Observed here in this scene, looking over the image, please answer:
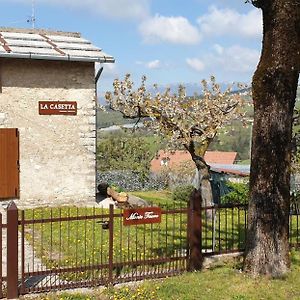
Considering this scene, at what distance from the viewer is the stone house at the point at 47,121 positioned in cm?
1394

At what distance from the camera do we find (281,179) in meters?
7.92

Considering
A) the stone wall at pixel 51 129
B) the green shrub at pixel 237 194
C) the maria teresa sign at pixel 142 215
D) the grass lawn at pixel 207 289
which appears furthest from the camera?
the green shrub at pixel 237 194

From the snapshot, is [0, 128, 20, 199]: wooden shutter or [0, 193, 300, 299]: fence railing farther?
[0, 128, 20, 199]: wooden shutter

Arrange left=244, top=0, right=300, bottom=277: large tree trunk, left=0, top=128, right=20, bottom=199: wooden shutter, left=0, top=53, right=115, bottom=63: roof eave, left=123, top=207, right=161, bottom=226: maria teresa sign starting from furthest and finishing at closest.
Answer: left=0, top=128, right=20, bottom=199: wooden shutter
left=0, top=53, right=115, bottom=63: roof eave
left=123, top=207, right=161, bottom=226: maria teresa sign
left=244, top=0, right=300, bottom=277: large tree trunk

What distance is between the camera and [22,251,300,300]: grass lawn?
698 cm

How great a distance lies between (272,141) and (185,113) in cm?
702

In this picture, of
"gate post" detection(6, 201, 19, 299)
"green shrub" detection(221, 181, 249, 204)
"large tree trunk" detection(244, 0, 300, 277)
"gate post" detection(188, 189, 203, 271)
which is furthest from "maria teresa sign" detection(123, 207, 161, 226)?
"green shrub" detection(221, 181, 249, 204)

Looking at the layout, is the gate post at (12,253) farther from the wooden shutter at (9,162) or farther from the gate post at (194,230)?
the wooden shutter at (9,162)

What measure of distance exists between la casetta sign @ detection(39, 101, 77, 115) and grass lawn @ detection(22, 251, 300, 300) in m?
7.98

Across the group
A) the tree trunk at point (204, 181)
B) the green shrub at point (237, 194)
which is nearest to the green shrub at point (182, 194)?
the green shrub at point (237, 194)

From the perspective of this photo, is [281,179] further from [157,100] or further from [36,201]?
[36,201]

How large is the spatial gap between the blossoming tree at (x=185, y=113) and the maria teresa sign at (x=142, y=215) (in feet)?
19.8

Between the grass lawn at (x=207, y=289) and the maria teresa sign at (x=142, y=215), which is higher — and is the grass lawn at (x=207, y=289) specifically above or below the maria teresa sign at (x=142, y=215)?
below

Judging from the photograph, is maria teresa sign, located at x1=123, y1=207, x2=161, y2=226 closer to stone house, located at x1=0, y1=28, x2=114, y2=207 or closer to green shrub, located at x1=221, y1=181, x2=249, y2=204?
stone house, located at x1=0, y1=28, x2=114, y2=207
